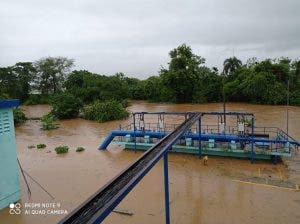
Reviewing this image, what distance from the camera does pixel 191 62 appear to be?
3822cm

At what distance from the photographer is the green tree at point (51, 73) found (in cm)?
4947

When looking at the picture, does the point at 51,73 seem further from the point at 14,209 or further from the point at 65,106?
the point at 14,209

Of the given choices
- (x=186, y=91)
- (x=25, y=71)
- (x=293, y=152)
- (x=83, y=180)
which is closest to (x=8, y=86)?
(x=25, y=71)

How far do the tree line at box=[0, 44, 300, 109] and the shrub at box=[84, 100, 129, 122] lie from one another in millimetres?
2905

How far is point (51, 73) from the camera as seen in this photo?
4966 cm

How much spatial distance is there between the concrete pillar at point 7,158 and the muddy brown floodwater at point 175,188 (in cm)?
56

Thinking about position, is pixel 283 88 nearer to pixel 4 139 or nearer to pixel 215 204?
pixel 215 204

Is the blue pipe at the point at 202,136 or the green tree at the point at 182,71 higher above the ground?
the green tree at the point at 182,71

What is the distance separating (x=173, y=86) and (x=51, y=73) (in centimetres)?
2293

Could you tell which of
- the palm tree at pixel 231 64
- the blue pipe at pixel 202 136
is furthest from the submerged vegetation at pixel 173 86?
the blue pipe at pixel 202 136

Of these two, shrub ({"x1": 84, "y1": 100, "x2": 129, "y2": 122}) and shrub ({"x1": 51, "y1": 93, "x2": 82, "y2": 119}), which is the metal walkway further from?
shrub ({"x1": 51, "y1": 93, "x2": 82, "y2": 119})

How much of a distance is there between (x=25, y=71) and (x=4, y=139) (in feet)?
137

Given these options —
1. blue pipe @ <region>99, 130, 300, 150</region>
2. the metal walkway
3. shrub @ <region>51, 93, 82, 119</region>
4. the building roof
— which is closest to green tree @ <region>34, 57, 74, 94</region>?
shrub @ <region>51, 93, 82, 119</region>

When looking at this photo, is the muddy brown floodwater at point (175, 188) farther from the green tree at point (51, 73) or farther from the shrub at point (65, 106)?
the green tree at point (51, 73)
